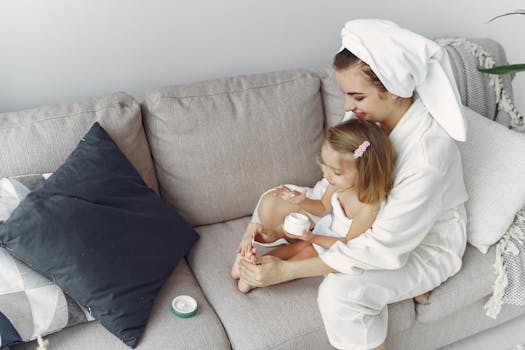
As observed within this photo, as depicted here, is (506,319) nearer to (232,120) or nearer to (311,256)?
(311,256)

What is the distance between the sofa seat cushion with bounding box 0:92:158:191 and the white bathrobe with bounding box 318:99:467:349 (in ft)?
2.47

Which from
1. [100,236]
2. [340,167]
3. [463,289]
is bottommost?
[463,289]

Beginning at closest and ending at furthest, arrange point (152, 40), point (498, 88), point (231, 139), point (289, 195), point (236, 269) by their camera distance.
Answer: point (236, 269)
point (289, 195)
point (231, 139)
point (152, 40)
point (498, 88)

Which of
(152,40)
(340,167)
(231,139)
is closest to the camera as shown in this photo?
(340,167)

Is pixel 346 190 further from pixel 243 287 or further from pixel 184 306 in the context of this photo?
pixel 184 306

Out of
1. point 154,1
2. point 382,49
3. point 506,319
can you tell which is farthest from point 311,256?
point 154,1

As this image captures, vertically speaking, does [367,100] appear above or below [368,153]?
above

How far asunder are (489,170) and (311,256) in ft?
2.25

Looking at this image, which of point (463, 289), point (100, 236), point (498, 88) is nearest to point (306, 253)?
point (463, 289)

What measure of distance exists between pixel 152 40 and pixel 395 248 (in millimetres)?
1162

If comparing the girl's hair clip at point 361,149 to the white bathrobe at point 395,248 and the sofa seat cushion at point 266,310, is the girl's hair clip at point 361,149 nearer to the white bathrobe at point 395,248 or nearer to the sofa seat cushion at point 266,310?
the white bathrobe at point 395,248

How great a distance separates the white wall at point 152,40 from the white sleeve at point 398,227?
933 mm

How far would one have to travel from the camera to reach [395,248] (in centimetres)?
162

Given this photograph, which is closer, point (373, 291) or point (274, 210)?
point (373, 291)
